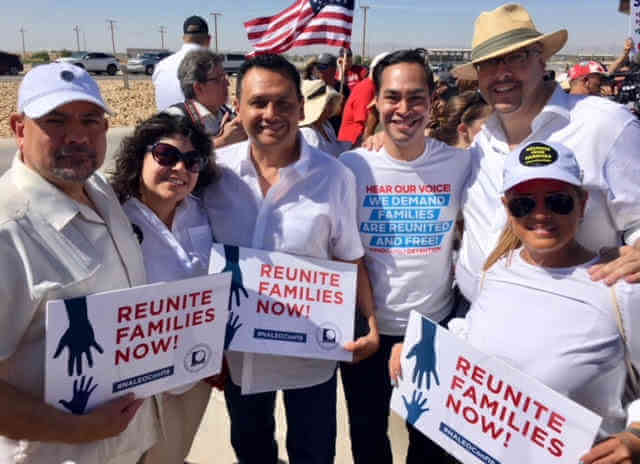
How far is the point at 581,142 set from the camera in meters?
2.22

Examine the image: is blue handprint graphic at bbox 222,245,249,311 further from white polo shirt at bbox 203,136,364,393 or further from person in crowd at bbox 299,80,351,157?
person in crowd at bbox 299,80,351,157

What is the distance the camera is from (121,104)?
67.7ft

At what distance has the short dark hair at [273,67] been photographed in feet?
7.72

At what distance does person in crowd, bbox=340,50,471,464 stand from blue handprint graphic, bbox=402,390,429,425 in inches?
18.8

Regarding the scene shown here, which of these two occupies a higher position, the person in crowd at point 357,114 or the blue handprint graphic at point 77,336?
the person in crowd at point 357,114

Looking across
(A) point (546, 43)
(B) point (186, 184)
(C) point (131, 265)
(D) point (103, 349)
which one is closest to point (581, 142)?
(A) point (546, 43)

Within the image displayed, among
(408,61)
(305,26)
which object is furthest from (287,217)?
(305,26)

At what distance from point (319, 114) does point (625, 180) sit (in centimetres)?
275

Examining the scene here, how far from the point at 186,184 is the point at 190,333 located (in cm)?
64

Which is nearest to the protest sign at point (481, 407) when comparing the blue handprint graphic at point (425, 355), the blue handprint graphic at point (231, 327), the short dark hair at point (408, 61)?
the blue handprint graphic at point (425, 355)

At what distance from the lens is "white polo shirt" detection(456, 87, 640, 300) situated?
2.15 meters

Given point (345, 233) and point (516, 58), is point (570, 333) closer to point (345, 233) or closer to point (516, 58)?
point (345, 233)

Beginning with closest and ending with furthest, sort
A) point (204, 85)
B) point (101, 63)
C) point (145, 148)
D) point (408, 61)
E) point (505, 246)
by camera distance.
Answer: point (505, 246) → point (145, 148) → point (408, 61) → point (204, 85) → point (101, 63)

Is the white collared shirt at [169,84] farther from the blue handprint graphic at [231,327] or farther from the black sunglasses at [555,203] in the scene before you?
the black sunglasses at [555,203]
